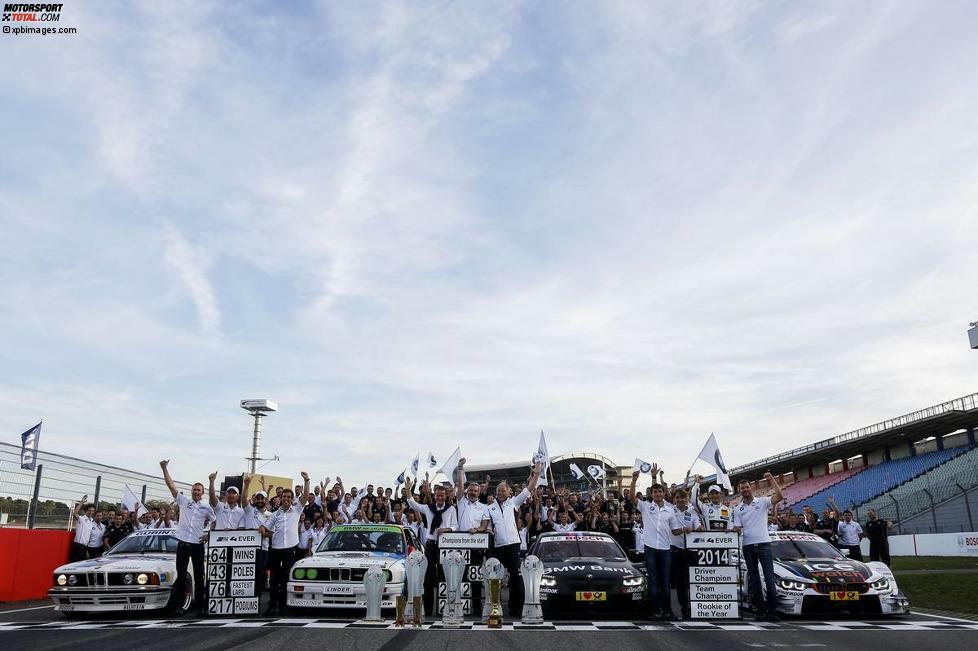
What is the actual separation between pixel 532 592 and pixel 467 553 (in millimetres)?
1231

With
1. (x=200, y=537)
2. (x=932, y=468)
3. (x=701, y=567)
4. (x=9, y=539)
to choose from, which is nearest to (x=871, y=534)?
(x=701, y=567)

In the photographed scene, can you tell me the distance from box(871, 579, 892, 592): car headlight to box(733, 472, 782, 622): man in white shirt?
50.4 inches

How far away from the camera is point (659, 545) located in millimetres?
10422

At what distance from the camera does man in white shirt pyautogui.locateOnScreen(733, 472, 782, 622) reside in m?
10.0

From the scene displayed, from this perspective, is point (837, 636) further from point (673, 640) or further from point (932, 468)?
point (932, 468)

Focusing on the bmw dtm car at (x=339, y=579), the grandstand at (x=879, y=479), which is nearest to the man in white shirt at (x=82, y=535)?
the bmw dtm car at (x=339, y=579)

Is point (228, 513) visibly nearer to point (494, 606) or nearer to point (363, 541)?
point (363, 541)

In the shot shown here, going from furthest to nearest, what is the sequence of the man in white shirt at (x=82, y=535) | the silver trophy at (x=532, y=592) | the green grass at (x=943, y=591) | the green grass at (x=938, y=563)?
the green grass at (x=938, y=563) → the man in white shirt at (x=82, y=535) → the green grass at (x=943, y=591) → the silver trophy at (x=532, y=592)

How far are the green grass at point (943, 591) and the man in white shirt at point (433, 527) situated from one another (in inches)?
288

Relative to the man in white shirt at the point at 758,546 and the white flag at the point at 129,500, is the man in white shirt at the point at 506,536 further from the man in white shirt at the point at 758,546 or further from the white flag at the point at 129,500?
the white flag at the point at 129,500

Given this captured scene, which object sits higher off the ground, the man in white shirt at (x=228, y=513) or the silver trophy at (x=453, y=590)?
the man in white shirt at (x=228, y=513)

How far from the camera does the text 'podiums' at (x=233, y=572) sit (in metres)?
10.3

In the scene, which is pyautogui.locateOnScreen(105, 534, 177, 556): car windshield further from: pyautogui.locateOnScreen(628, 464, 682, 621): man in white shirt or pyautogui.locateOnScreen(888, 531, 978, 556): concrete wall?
pyautogui.locateOnScreen(888, 531, 978, 556): concrete wall

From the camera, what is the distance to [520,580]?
408 inches
